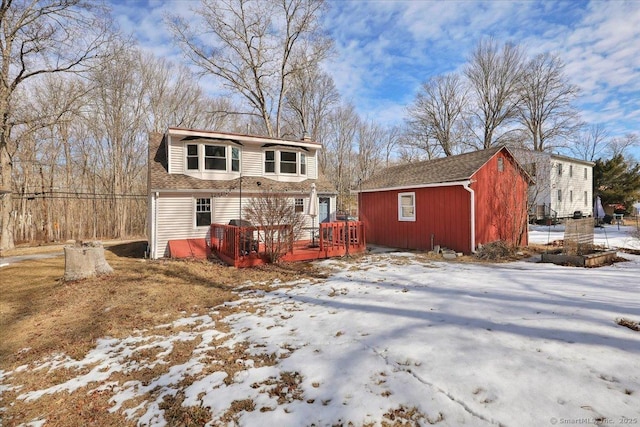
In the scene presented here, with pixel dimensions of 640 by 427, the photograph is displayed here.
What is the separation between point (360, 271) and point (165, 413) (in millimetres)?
5804

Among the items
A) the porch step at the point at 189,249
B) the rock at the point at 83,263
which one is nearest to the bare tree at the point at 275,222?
the porch step at the point at 189,249

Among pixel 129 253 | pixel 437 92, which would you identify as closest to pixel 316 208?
pixel 129 253

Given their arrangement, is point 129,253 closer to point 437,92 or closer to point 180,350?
point 180,350

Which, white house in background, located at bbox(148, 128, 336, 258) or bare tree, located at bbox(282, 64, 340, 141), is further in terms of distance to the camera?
bare tree, located at bbox(282, 64, 340, 141)

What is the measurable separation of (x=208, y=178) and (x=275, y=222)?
17.1 feet

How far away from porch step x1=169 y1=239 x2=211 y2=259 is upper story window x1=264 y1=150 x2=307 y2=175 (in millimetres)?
4626

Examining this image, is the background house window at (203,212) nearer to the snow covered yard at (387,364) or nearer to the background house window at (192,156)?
the background house window at (192,156)

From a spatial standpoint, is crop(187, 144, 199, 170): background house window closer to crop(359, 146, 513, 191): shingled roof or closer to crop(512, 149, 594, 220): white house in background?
crop(359, 146, 513, 191): shingled roof

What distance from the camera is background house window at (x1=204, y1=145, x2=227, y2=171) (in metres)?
12.7

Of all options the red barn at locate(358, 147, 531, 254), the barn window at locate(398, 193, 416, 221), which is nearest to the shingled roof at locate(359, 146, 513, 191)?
the red barn at locate(358, 147, 531, 254)

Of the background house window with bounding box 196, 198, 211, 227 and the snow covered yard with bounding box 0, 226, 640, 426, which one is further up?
the background house window with bounding box 196, 198, 211, 227

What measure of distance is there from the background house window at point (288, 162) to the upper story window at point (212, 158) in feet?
7.23

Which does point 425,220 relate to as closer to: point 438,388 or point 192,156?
point 438,388

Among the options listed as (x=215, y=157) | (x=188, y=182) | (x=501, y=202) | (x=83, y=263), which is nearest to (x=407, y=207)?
(x=501, y=202)
